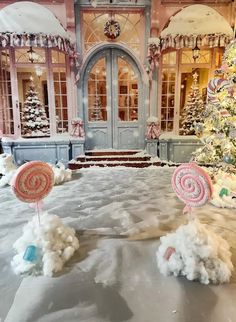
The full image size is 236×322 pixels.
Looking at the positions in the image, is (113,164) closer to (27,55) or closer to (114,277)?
(27,55)

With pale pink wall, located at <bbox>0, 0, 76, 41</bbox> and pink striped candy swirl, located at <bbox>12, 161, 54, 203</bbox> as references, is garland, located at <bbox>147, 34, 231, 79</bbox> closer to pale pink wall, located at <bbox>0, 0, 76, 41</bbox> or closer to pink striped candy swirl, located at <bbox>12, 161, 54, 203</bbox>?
pale pink wall, located at <bbox>0, 0, 76, 41</bbox>

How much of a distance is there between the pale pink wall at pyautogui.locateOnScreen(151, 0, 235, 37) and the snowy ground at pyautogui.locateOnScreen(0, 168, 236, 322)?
4.93 m

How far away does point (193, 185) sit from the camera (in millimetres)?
2213

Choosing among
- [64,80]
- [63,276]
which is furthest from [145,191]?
[64,80]

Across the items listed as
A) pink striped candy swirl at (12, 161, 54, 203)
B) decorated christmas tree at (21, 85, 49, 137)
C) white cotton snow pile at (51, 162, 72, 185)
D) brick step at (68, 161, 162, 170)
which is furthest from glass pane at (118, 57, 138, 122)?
pink striped candy swirl at (12, 161, 54, 203)

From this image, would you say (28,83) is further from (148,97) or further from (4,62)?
(148,97)

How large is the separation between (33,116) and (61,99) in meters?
0.85

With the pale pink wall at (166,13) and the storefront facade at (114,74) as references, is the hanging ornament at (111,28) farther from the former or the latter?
the pale pink wall at (166,13)

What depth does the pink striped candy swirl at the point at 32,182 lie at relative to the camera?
2.27m

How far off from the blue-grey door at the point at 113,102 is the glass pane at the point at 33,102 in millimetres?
1086

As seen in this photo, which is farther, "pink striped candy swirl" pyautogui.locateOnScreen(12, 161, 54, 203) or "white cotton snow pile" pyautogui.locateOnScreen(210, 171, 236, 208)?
"white cotton snow pile" pyautogui.locateOnScreen(210, 171, 236, 208)

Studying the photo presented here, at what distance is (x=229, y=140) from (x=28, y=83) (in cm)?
537

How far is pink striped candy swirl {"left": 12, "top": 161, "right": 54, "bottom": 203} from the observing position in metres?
2.27

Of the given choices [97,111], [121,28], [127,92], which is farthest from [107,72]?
[121,28]
